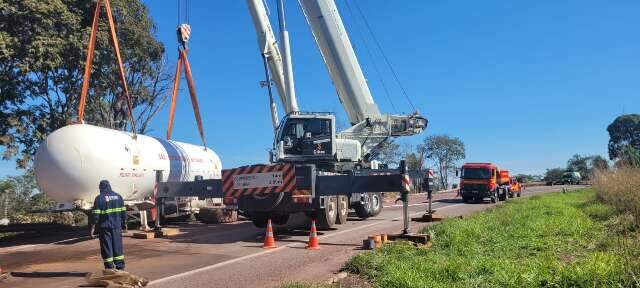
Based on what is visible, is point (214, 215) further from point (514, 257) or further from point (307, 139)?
point (514, 257)

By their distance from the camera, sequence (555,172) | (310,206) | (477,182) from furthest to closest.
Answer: (555,172) < (477,182) < (310,206)

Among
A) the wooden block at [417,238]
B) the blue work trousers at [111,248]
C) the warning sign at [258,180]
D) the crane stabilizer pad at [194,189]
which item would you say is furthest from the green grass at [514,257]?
the crane stabilizer pad at [194,189]

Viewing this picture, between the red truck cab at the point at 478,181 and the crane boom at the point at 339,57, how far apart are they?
12.3m

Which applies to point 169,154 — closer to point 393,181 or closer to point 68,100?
point 393,181

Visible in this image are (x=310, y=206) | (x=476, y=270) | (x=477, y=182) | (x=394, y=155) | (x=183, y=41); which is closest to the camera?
(x=476, y=270)

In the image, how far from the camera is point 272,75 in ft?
64.2

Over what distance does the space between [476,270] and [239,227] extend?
10.3 metres

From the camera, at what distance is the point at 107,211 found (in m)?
8.25

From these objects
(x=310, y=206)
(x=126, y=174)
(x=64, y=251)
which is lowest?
(x=64, y=251)

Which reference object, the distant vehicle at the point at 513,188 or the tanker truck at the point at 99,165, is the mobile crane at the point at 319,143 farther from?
the distant vehicle at the point at 513,188

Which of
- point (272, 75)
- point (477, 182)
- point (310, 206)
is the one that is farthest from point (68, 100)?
point (477, 182)

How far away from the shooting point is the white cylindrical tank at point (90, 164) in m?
12.9

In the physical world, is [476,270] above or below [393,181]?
below

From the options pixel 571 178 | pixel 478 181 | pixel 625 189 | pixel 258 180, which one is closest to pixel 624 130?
pixel 571 178
